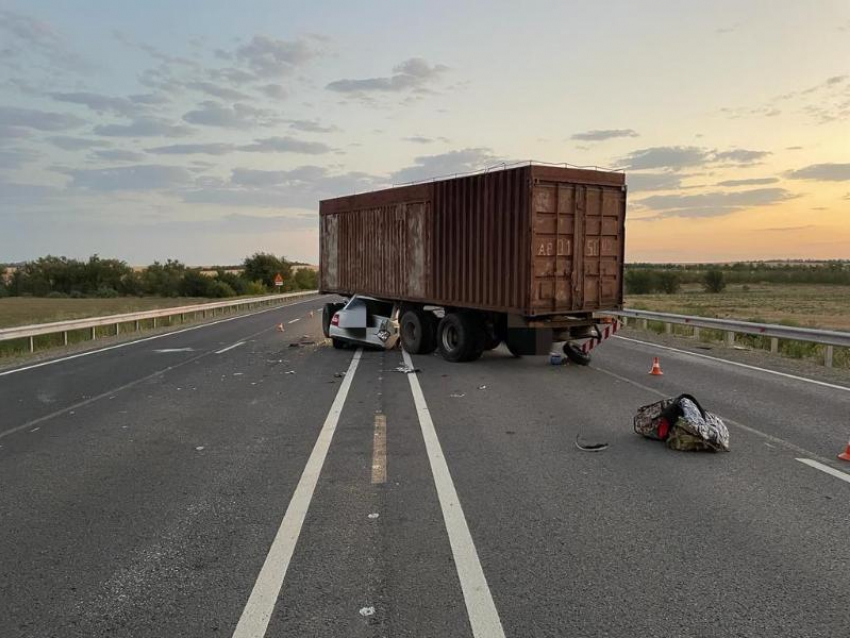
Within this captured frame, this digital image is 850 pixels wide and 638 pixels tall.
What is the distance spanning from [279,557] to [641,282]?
76077mm

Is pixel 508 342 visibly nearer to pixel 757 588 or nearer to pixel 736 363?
pixel 736 363

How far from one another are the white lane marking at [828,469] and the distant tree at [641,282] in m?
69.9

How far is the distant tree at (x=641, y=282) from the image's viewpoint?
74.2 m

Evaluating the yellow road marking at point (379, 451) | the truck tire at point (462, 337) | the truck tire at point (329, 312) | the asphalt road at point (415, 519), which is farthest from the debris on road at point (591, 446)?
the truck tire at point (329, 312)

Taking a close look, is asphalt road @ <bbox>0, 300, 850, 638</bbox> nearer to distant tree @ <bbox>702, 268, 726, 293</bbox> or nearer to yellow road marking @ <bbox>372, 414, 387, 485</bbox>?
yellow road marking @ <bbox>372, 414, 387, 485</bbox>

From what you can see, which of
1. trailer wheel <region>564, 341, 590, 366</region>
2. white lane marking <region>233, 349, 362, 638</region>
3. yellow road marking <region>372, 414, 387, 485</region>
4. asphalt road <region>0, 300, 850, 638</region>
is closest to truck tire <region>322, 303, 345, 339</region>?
trailer wheel <region>564, 341, 590, 366</region>

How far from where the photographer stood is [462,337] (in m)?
13.3

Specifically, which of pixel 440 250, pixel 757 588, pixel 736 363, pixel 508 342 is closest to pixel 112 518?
pixel 757 588

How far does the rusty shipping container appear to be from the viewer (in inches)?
465

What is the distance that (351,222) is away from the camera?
1784 centimetres

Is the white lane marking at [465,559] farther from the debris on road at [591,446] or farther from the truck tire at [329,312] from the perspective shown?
the truck tire at [329,312]

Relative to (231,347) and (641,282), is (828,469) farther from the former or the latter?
(641,282)

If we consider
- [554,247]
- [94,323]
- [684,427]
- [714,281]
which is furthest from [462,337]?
[714,281]

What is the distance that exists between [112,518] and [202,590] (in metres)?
1.56
